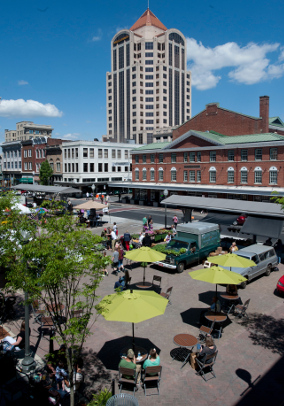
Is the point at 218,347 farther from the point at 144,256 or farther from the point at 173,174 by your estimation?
the point at 173,174

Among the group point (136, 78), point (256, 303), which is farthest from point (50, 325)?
point (136, 78)

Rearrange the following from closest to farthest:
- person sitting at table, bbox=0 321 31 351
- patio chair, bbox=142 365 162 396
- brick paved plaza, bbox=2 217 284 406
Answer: brick paved plaza, bbox=2 217 284 406, patio chair, bbox=142 365 162 396, person sitting at table, bbox=0 321 31 351

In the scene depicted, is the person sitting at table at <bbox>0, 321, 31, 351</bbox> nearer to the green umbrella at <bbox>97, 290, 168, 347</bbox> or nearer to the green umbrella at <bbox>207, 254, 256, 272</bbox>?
the green umbrella at <bbox>97, 290, 168, 347</bbox>

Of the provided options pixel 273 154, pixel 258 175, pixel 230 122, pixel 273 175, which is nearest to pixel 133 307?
pixel 273 175

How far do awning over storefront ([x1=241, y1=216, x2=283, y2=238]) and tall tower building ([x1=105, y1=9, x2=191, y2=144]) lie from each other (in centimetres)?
9502

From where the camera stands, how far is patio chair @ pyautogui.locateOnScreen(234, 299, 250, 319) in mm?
12743

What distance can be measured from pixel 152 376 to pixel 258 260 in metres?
10.8

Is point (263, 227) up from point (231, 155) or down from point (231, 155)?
down

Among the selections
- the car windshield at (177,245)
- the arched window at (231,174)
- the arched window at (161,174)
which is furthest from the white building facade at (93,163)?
the car windshield at (177,245)

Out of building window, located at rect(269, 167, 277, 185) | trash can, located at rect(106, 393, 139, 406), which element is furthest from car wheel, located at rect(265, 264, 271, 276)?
building window, located at rect(269, 167, 277, 185)

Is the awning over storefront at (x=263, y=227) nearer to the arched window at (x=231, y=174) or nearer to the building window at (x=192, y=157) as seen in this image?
the arched window at (x=231, y=174)

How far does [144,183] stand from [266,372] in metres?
46.9

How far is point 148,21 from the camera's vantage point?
129 meters

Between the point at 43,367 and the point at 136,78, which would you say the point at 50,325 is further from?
the point at 136,78
